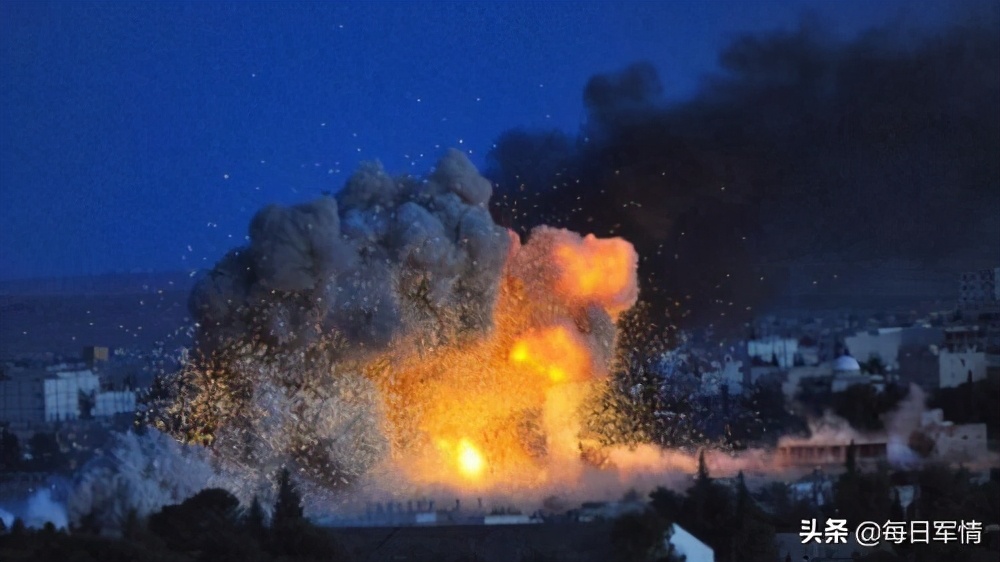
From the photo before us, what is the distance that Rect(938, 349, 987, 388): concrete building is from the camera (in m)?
4.72

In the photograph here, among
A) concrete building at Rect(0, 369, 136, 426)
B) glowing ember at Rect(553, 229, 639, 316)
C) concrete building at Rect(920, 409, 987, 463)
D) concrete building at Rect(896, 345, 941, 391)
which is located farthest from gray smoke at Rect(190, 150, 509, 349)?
concrete building at Rect(920, 409, 987, 463)

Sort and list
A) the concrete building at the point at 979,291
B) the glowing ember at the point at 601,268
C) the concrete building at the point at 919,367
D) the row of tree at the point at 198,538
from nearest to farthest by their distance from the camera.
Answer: the row of tree at the point at 198,538, the glowing ember at the point at 601,268, the concrete building at the point at 919,367, the concrete building at the point at 979,291

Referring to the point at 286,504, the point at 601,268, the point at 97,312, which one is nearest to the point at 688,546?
the point at 601,268

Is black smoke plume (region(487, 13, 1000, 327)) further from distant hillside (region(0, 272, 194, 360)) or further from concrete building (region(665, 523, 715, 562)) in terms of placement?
distant hillside (region(0, 272, 194, 360))

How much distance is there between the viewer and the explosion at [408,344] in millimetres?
4484

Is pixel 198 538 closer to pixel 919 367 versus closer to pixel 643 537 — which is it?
pixel 643 537

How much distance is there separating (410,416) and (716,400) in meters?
1.20

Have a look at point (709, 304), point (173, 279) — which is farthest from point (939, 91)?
point (173, 279)

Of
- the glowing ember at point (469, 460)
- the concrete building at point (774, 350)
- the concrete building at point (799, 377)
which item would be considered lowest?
the glowing ember at point (469, 460)

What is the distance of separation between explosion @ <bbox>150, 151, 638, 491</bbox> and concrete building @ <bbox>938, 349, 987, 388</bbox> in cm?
131

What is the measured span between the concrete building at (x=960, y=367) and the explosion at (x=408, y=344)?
131 centimetres

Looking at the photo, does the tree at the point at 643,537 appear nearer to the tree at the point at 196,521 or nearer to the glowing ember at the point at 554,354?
the glowing ember at the point at 554,354

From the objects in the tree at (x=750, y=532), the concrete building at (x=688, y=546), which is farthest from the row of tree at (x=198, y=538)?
the tree at (x=750, y=532)

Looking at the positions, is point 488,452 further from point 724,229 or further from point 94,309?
point 94,309
